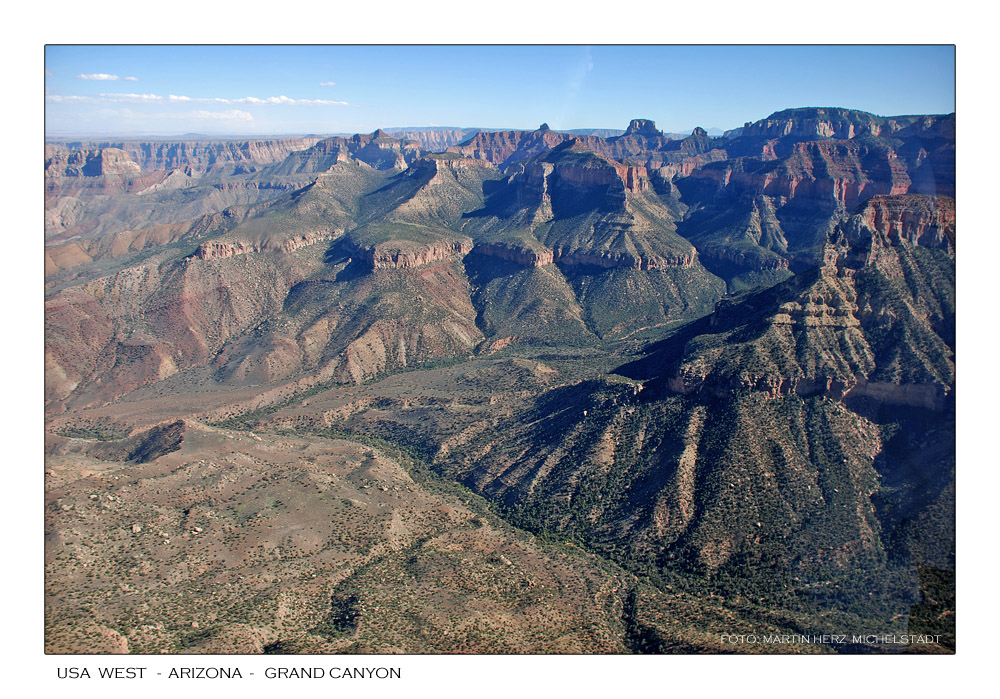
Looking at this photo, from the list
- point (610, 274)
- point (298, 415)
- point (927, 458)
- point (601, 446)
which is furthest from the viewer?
point (610, 274)

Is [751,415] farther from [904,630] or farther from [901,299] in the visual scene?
[904,630]

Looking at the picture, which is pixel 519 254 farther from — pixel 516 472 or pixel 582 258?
pixel 516 472

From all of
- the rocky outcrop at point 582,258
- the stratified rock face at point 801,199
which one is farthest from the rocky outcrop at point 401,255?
the stratified rock face at point 801,199

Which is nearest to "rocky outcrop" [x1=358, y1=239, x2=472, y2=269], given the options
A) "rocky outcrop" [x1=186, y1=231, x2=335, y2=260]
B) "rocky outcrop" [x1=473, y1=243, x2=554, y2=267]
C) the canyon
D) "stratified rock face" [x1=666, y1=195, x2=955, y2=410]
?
"rocky outcrop" [x1=473, y1=243, x2=554, y2=267]

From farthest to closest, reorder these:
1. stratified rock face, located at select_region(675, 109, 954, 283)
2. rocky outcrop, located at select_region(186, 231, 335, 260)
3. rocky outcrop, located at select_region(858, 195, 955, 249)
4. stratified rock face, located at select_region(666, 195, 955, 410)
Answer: stratified rock face, located at select_region(675, 109, 954, 283) → rocky outcrop, located at select_region(186, 231, 335, 260) → rocky outcrop, located at select_region(858, 195, 955, 249) → stratified rock face, located at select_region(666, 195, 955, 410)

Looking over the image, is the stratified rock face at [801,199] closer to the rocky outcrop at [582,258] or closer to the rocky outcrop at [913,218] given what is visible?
the rocky outcrop at [582,258]

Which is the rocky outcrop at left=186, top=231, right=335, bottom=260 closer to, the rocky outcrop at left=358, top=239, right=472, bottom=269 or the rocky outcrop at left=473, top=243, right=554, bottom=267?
the rocky outcrop at left=358, top=239, right=472, bottom=269

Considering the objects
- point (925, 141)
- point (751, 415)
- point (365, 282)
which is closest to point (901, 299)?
point (751, 415)

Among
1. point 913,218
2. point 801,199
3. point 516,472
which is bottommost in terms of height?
point 516,472

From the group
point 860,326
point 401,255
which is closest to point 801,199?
point 401,255

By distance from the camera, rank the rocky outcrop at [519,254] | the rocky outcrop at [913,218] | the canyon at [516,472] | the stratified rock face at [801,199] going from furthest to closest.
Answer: the stratified rock face at [801,199] → the rocky outcrop at [519,254] → the rocky outcrop at [913,218] → the canyon at [516,472]
